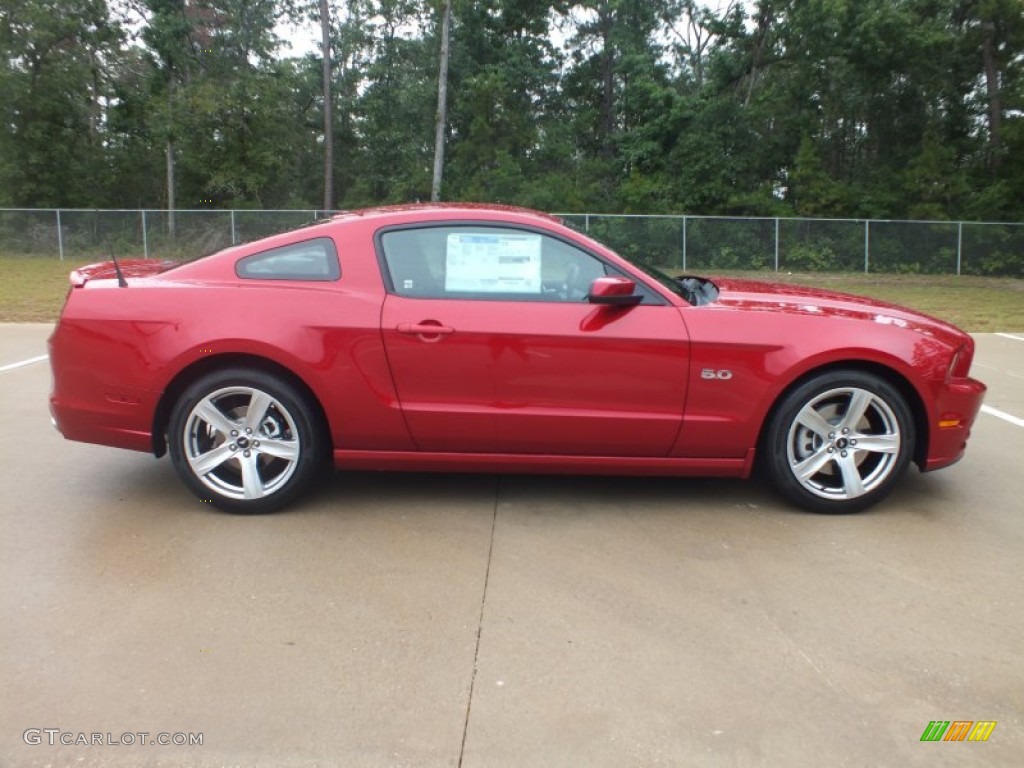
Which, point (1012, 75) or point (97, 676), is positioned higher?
point (1012, 75)

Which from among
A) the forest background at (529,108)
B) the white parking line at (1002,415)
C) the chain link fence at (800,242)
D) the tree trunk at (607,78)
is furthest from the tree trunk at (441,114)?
the white parking line at (1002,415)

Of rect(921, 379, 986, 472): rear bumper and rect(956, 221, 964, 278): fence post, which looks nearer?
rect(921, 379, 986, 472): rear bumper

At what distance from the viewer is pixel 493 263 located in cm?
436

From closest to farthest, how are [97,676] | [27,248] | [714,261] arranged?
[97,676] < [714,261] < [27,248]

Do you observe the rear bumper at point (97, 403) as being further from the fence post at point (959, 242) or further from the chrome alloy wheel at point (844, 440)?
the fence post at point (959, 242)

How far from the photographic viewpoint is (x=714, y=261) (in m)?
22.9

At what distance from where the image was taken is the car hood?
4367mm

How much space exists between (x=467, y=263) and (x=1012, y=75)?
90.7 ft

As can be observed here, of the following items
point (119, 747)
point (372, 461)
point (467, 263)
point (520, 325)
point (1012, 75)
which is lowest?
point (119, 747)

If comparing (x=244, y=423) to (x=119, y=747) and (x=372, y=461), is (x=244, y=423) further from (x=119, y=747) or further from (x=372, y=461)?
(x=119, y=747)

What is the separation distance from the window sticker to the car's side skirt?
86 centimetres

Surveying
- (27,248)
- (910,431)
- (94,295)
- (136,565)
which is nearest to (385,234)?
(94,295)
